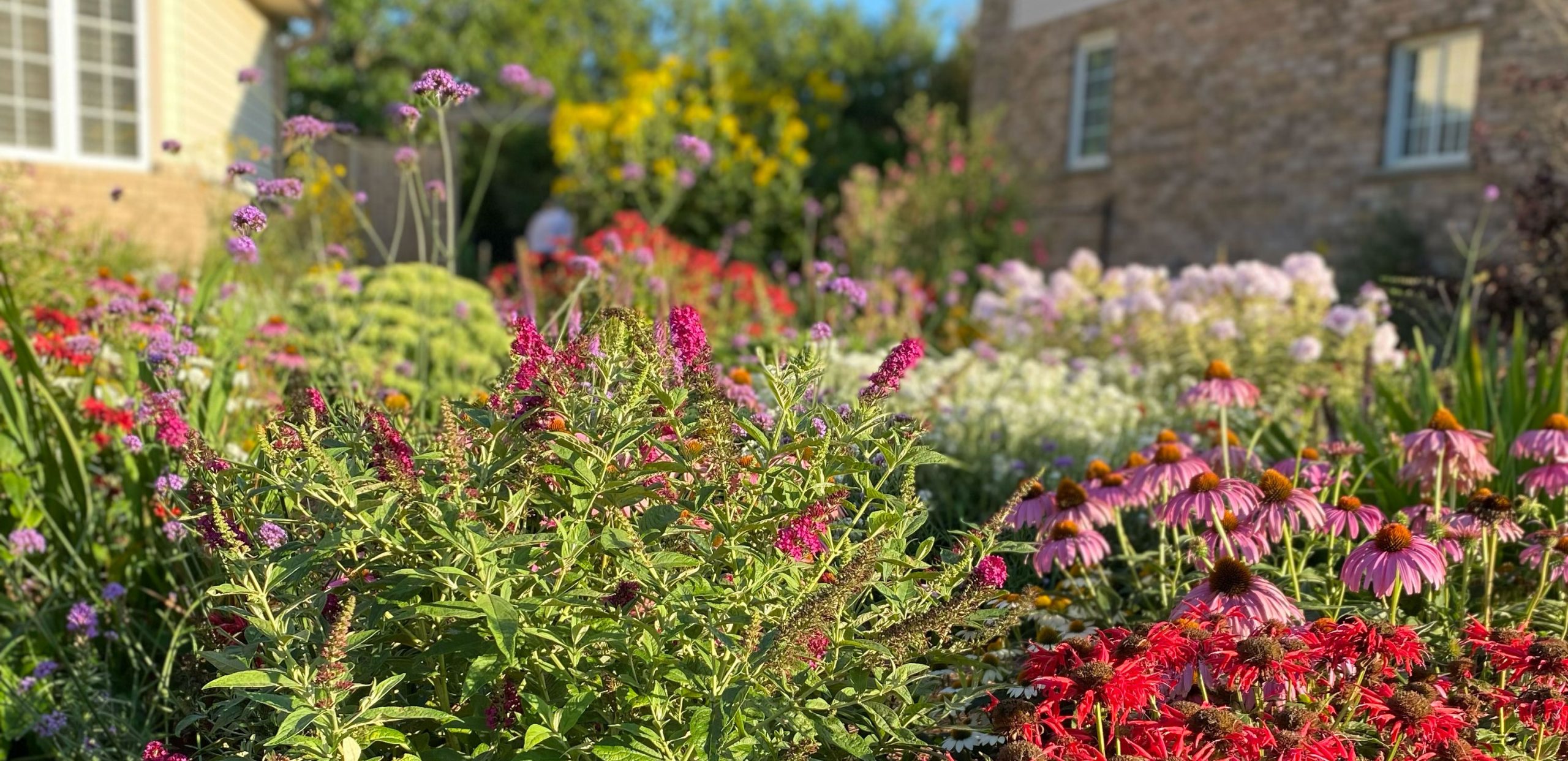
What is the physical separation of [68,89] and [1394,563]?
11.3 meters

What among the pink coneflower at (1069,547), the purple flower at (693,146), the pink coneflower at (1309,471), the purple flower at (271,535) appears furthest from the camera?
the purple flower at (693,146)

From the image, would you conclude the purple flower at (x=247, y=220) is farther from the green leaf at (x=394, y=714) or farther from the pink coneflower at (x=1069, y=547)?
the pink coneflower at (x=1069, y=547)

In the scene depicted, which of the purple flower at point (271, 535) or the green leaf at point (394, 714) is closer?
the green leaf at point (394, 714)

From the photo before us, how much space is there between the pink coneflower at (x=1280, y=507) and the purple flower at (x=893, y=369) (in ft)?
2.42

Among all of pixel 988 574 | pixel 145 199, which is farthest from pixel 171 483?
pixel 145 199

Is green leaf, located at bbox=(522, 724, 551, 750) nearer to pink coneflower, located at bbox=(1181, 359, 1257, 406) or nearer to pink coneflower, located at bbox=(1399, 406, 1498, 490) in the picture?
pink coneflower, located at bbox=(1181, 359, 1257, 406)

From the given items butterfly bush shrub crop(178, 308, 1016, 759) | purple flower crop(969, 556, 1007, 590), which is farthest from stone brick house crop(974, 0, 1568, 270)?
butterfly bush shrub crop(178, 308, 1016, 759)

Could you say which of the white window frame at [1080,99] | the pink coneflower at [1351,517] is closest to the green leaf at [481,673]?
the pink coneflower at [1351,517]

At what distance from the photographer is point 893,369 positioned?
69.7 inches

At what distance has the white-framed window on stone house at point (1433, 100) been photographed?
9711 millimetres

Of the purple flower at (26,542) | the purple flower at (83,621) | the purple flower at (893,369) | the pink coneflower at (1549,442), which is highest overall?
the purple flower at (893,369)

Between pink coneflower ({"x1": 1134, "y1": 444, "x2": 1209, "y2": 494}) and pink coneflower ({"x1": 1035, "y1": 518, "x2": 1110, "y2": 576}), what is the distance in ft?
0.51

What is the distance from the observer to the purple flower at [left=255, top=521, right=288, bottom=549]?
1750 millimetres

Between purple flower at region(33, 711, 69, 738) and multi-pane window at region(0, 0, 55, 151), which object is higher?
multi-pane window at region(0, 0, 55, 151)
